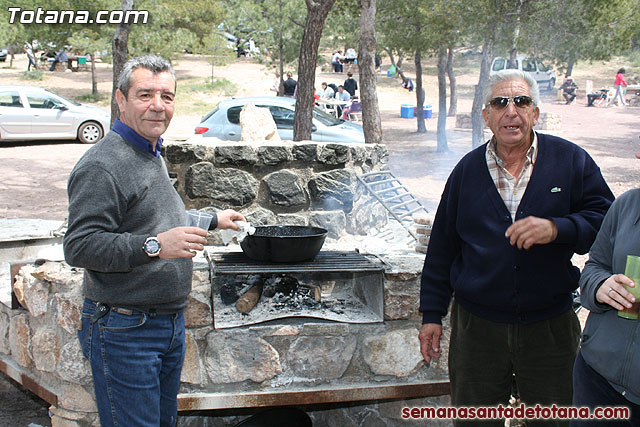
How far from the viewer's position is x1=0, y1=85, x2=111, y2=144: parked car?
1423cm

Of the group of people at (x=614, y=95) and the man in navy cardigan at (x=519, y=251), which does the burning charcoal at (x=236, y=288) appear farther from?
the group of people at (x=614, y=95)

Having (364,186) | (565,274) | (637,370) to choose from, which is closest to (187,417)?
(565,274)

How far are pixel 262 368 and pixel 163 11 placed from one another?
54.6 ft

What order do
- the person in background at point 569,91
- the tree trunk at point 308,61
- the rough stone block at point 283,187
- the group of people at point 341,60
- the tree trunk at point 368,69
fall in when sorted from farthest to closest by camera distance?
1. the group of people at point 341,60
2. the person in background at point 569,91
3. the tree trunk at point 368,69
4. the tree trunk at point 308,61
5. the rough stone block at point 283,187

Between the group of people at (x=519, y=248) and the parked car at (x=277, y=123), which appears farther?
the parked car at (x=277, y=123)

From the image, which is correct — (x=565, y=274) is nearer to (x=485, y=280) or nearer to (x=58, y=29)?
(x=485, y=280)

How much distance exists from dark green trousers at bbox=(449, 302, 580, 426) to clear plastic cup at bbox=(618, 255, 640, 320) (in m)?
0.49

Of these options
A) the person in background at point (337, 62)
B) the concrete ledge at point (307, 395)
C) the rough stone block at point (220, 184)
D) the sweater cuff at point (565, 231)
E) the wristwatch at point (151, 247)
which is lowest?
the concrete ledge at point (307, 395)

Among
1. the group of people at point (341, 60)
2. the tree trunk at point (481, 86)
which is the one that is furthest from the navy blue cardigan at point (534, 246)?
the group of people at point (341, 60)

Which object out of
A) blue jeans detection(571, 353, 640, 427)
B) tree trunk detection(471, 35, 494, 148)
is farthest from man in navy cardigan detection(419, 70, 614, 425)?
tree trunk detection(471, 35, 494, 148)

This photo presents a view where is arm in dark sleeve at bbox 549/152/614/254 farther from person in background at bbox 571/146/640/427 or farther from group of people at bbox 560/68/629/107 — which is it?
group of people at bbox 560/68/629/107

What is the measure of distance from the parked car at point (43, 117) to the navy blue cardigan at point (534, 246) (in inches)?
556

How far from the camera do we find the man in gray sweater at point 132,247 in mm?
1955

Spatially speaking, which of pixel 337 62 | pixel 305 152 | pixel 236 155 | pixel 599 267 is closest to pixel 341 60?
pixel 337 62
